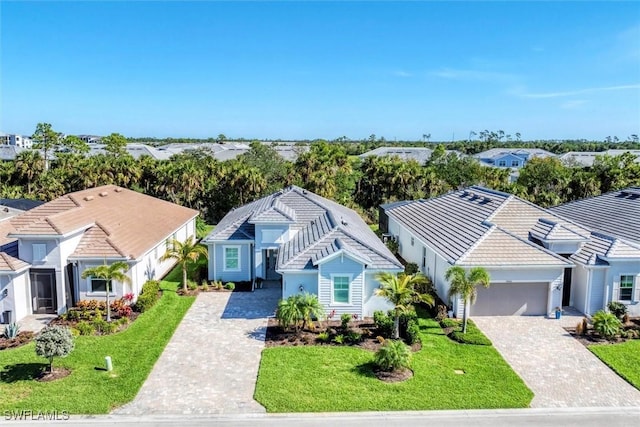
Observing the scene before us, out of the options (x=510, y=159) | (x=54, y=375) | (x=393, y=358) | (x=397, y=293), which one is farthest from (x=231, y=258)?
(x=510, y=159)

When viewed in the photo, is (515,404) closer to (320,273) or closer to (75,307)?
(320,273)

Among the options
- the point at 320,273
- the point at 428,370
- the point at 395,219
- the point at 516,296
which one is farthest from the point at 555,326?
the point at 395,219

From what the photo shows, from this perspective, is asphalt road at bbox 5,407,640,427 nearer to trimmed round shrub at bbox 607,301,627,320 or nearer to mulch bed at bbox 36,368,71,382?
mulch bed at bbox 36,368,71,382

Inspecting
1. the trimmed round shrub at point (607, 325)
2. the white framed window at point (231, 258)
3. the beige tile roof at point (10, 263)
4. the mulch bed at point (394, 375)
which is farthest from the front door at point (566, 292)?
the beige tile roof at point (10, 263)

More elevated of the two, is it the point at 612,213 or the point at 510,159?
the point at 510,159

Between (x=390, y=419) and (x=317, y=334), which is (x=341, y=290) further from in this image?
(x=390, y=419)

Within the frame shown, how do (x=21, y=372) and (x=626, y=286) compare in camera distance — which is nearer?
(x=21, y=372)
